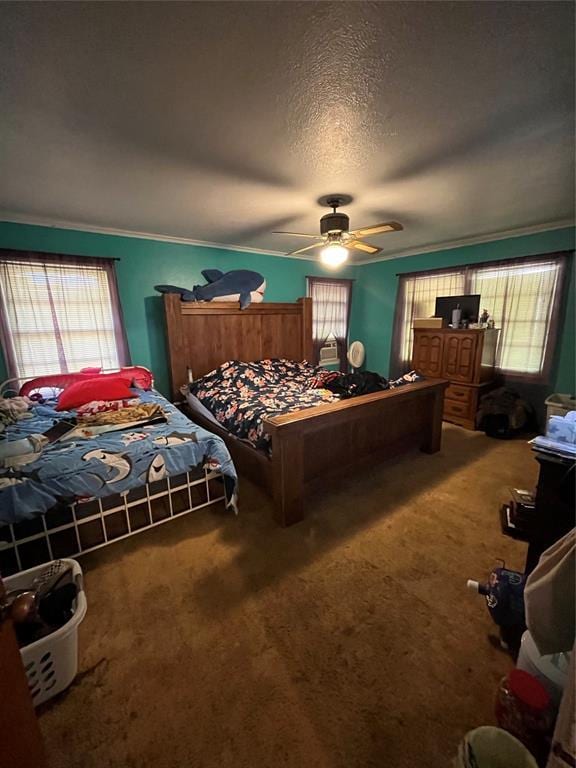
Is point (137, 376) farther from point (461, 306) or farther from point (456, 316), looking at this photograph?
point (461, 306)

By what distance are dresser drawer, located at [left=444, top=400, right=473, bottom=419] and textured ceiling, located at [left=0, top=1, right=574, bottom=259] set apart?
2303mm

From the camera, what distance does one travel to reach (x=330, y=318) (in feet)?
17.4

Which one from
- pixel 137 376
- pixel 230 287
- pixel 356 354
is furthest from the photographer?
pixel 356 354

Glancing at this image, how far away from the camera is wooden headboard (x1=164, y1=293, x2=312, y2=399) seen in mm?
3467

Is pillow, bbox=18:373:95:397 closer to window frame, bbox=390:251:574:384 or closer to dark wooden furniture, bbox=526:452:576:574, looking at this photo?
dark wooden furniture, bbox=526:452:576:574

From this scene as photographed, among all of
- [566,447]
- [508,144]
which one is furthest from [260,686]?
[508,144]

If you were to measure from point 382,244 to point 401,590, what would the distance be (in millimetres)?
4060

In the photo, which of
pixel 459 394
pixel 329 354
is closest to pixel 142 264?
pixel 329 354

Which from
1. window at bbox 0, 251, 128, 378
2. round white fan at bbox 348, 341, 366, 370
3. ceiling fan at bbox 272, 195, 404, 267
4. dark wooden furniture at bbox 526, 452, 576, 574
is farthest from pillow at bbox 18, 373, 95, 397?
round white fan at bbox 348, 341, 366, 370

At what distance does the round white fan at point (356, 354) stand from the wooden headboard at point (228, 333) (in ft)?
3.29

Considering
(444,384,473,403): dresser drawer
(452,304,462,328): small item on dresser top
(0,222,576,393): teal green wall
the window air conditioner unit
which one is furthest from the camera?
the window air conditioner unit

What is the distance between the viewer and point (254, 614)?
1462 millimetres

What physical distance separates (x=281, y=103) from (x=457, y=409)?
3.80 meters

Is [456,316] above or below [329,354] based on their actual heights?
above
